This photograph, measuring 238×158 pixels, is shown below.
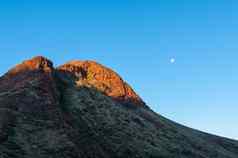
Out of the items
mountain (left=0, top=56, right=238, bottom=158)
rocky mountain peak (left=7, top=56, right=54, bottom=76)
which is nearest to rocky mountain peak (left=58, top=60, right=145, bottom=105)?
mountain (left=0, top=56, right=238, bottom=158)

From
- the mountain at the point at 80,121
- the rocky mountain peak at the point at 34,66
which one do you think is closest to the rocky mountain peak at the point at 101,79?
the mountain at the point at 80,121

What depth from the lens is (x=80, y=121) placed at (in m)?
A: 83.4

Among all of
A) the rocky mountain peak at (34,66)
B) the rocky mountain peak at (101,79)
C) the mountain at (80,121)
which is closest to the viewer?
the mountain at (80,121)

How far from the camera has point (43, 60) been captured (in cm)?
9931

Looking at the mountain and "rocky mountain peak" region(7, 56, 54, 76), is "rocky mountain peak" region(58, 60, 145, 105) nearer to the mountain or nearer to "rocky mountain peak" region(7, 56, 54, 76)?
the mountain

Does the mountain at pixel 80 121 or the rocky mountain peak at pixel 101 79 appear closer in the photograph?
the mountain at pixel 80 121

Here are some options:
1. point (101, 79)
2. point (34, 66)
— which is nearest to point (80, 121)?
point (34, 66)

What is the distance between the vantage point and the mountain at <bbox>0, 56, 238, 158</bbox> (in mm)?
65938

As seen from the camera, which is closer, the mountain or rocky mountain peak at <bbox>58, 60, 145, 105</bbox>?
the mountain

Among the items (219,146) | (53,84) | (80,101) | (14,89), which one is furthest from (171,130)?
(14,89)

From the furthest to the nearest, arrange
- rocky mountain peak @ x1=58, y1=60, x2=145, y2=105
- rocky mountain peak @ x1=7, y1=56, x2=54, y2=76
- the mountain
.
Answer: rocky mountain peak @ x1=58, y1=60, x2=145, y2=105 < rocky mountain peak @ x1=7, y1=56, x2=54, y2=76 < the mountain

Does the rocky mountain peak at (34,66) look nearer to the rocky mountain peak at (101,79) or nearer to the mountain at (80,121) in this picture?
the mountain at (80,121)

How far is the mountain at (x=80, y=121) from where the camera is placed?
6594cm

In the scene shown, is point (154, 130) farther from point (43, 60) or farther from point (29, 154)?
point (29, 154)
